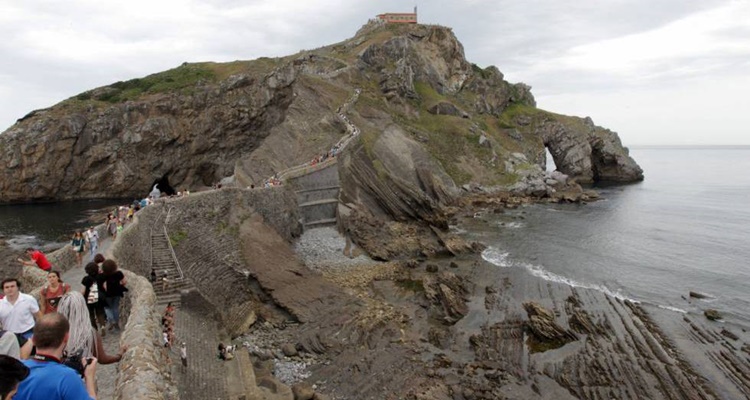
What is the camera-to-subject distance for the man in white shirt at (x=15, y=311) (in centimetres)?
818

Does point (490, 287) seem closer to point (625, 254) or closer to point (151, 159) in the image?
point (625, 254)

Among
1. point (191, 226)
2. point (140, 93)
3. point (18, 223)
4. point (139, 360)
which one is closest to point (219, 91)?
point (140, 93)

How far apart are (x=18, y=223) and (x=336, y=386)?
5752 centimetres

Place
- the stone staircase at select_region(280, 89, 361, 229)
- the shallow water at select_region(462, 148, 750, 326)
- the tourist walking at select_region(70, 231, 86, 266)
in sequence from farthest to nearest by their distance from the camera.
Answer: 1. the stone staircase at select_region(280, 89, 361, 229)
2. the shallow water at select_region(462, 148, 750, 326)
3. the tourist walking at select_region(70, 231, 86, 266)

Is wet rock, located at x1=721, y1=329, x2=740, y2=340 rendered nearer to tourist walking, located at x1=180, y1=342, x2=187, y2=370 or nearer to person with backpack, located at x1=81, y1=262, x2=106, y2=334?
tourist walking, located at x1=180, y1=342, x2=187, y2=370

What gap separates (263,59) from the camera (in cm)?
9569

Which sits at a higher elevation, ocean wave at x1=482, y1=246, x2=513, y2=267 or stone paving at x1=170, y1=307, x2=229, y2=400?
stone paving at x1=170, y1=307, x2=229, y2=400

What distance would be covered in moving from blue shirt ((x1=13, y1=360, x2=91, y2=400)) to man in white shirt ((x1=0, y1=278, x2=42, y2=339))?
4503 millimetres

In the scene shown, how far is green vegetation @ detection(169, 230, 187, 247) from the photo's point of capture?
27.7 m

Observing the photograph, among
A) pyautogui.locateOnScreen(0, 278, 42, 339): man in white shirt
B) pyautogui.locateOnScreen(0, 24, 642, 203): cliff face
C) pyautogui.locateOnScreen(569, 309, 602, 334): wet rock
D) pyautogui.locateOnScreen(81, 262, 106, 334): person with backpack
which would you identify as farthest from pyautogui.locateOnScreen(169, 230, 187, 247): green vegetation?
pyautogui.locateOnScreen(0, 24, 642, 203): cliff face

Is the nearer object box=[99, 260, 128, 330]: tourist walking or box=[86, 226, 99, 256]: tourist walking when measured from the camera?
box=[99, 260, 128, 330]: tourist walking

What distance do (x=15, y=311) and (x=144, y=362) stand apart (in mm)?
2731

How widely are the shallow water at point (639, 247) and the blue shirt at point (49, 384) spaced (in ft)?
120

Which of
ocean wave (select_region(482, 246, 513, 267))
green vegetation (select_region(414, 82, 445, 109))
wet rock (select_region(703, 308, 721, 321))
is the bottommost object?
wet rock (select_region(703, 308, 721, 321))
